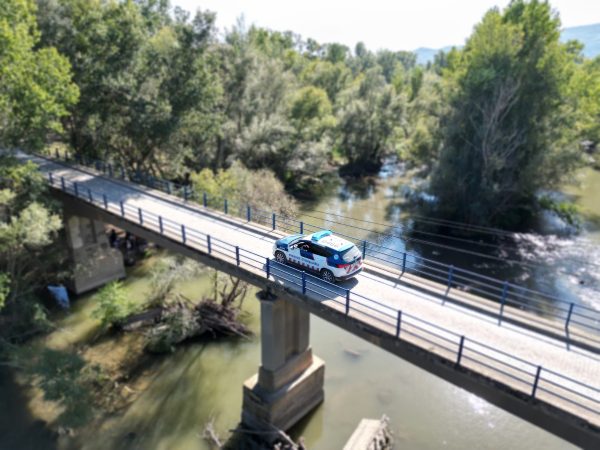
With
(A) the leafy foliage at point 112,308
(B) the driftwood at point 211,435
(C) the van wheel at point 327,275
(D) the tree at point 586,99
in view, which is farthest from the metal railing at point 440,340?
(D) the tree at point 586,99

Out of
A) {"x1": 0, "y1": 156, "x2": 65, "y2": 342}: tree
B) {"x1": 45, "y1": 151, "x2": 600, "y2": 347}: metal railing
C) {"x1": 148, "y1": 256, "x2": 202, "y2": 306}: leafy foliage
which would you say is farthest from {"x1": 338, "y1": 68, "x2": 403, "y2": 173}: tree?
{"x1": 0, "y1": 156, "x2": 65, "y2": 342}: tree

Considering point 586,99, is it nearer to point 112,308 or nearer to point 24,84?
point 112,308

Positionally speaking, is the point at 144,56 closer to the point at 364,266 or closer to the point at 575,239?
the point at 364,266

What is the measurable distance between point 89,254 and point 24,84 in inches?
504

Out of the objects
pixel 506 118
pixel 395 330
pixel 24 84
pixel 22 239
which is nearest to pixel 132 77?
pixel 24 84

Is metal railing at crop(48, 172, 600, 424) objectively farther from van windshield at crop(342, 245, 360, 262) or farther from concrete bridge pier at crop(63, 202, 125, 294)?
concrete bridge pier at crop(63, 202, 125, 294)

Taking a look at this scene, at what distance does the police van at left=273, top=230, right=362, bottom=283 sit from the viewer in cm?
1559

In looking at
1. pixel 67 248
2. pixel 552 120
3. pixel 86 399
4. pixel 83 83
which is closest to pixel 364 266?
pixel 86 399

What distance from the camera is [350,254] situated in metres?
15.8

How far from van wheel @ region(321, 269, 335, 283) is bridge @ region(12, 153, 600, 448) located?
0.26 meters

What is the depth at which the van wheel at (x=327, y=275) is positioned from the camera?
1586 cm

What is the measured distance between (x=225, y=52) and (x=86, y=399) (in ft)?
122

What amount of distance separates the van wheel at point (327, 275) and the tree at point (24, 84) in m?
18.4

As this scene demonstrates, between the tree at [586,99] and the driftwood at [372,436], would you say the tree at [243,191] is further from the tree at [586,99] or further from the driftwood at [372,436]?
the tree at [586,99]
